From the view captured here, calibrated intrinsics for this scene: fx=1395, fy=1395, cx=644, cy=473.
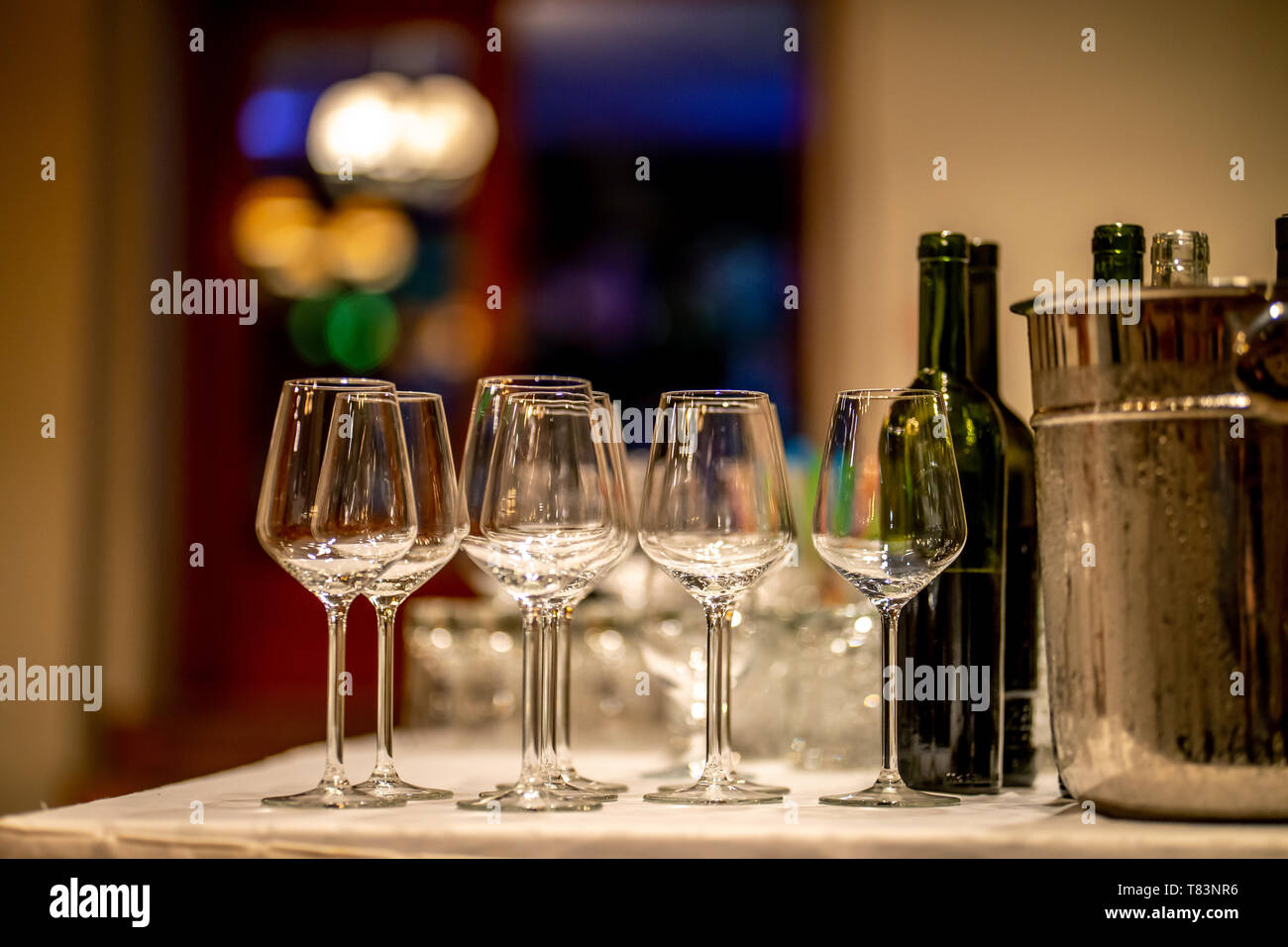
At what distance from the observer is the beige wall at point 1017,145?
2.57 metres

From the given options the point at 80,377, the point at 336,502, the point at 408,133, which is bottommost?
the point at 336,502

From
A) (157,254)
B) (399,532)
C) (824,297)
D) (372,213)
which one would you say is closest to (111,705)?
(157,254)

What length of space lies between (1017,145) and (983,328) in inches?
83.1

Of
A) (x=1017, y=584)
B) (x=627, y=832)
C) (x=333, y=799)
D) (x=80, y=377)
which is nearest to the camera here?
(x=627, y=832)

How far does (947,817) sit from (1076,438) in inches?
8.6

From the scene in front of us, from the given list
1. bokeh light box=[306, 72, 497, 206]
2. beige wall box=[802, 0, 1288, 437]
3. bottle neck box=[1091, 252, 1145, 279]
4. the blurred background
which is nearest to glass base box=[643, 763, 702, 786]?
bottle neck box=[1091, 252, 1145, 279]

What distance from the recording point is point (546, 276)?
3.83 meters

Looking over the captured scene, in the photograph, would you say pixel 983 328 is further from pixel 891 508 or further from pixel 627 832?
pixel 627 832

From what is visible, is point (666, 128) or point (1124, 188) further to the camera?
point (666, 128)

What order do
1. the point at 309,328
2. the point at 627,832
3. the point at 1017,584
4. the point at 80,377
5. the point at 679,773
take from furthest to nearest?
the point at 309,328
the point at 80,377
the point at 679,773
the point at 1017,584
the point at 627,832

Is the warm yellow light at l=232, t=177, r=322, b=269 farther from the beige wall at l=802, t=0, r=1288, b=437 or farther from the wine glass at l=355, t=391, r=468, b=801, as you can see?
the wine glass at l=355, t=391, r=468, b=801

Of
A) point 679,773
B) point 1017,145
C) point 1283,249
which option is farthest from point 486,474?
point 1017,145

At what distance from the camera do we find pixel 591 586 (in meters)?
0.89
